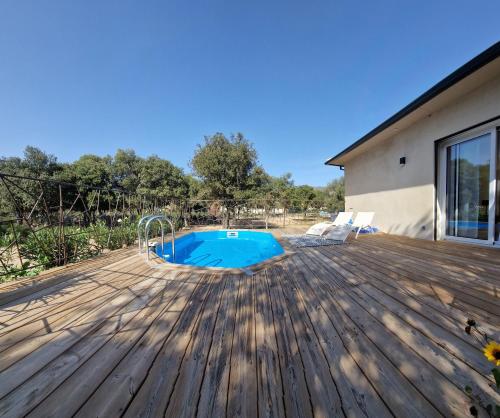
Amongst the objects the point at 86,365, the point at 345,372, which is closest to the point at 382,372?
the point at 345,372

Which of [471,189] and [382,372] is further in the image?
[471,189]

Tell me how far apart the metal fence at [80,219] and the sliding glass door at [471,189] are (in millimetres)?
5226

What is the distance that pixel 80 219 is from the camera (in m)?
4.41

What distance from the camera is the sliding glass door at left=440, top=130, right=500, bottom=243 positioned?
3406mm

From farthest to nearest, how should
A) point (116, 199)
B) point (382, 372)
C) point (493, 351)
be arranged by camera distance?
point (116, 199), point (382, 372), point (493, 351)

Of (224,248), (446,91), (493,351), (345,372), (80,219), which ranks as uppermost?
(446,91)

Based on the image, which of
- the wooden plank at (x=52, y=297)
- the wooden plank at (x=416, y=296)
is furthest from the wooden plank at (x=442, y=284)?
the wooden plank at (x=52, y=297)

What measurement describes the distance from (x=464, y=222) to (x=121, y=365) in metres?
5.76

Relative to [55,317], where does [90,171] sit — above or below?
above

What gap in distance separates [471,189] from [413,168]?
134 cm

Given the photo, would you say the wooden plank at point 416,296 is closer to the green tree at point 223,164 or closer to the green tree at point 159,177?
the green tree at point 223,164

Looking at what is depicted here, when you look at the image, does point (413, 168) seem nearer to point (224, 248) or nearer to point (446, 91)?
point (446, 91)

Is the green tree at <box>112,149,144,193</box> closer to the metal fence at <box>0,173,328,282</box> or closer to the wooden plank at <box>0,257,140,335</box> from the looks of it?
the metal fence at <box>0,173,328,282</box>

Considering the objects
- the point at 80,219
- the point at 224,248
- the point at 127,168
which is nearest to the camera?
the point at 80,219
